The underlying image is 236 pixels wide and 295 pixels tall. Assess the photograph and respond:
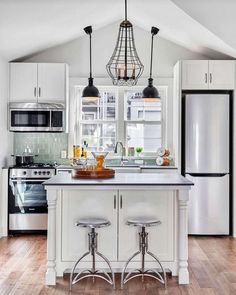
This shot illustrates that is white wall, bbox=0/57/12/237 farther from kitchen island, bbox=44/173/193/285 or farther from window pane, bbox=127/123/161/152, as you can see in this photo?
kitchen island, bbox=44/173/193/285

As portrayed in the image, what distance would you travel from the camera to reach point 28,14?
195 inches

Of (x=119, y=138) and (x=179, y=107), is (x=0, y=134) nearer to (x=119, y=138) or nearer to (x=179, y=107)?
(x=119, y=138)

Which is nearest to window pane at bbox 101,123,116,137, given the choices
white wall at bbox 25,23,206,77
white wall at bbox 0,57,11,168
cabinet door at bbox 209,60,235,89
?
white wall at bbox 25,23,206,77

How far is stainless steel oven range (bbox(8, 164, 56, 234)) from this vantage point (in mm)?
6242

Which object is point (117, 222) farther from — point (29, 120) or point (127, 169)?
point (29, 120)

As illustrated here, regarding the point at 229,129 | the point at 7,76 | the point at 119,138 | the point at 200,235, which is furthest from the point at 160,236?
the point at 7,76

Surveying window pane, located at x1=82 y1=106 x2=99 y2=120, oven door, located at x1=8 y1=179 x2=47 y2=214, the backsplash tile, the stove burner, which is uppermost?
window pane, located at x1=82 y1=106 x2=99 y2=120

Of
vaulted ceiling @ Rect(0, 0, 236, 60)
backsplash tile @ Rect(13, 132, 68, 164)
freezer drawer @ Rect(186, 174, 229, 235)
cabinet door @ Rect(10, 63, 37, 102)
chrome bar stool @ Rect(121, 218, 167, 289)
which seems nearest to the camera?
chrome bar stool @ Rect(121, 218, 167, 289)

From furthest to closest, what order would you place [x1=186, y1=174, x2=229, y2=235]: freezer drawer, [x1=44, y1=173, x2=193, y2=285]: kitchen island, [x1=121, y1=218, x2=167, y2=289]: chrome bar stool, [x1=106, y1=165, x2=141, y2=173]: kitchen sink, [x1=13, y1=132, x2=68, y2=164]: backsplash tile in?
[x1=13, y1=132, x2=68, y2=164]: backsplash tile → [x1=106, y1=165, x2=141, y2=173]: kitchen sink → [x1=186, y1=174, x2=229, y2=235]: freezer drawer → [x1=44, y1=173, x2=193, y2=285]: kitchen island → [x1=121, y1=218, x2=167, y2=289]: chrome bar stool

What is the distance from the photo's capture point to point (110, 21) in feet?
22.3

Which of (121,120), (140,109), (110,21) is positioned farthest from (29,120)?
(110,21)

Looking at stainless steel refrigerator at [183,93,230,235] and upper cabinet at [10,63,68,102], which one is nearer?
stainless steel refrigerator at [183,93,230,235]

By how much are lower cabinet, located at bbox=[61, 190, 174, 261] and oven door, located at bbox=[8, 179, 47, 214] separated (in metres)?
1.99

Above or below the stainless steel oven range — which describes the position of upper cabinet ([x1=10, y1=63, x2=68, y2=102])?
above
